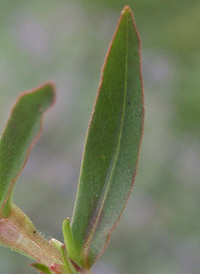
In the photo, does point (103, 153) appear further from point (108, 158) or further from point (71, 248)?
point (71, 248)

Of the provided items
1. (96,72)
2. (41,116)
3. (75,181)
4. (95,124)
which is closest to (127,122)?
(95,124)

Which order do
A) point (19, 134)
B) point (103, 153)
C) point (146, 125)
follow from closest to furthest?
point (19, 134) < point (103, 153) < point (146, 125)

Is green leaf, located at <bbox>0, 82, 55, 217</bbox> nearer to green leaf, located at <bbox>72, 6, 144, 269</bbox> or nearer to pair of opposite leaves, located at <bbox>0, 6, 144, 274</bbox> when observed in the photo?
pair of opposite leaves, located at <bbox>0, 6, 144, 274</bbox>

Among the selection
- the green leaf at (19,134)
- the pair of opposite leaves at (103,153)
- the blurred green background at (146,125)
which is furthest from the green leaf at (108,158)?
the blurred green background at (146,125)

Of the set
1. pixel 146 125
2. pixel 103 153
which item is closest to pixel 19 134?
pixel 103 153

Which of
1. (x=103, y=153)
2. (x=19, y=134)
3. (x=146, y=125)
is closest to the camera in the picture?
(x=19, y=134)

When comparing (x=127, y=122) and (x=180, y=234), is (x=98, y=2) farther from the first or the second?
(x=127, y=122)
